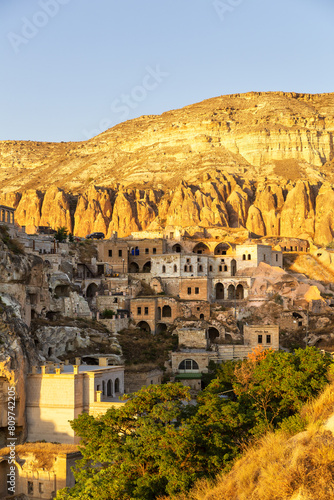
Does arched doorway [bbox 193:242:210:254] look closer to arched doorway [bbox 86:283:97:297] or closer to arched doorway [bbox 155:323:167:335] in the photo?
arched doorway [bbox 86:283:97:297]

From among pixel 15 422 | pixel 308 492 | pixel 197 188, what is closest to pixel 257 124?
pixel 197 188

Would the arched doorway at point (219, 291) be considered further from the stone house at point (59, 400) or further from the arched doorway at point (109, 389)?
the stone house at point (59, 400)

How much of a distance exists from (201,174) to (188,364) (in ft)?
210

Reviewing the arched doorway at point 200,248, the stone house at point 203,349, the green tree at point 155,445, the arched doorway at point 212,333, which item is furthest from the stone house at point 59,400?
the arched doorway at point 200,248

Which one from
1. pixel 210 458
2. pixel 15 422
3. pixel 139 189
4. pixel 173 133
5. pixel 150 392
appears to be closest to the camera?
pixel 210 458

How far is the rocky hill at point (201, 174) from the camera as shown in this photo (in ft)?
314

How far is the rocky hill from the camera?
314 feet

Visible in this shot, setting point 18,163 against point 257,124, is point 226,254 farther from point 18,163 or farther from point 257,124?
point 18,163

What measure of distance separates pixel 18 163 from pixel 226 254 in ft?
325

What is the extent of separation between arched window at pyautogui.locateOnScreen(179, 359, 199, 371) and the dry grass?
30736mm

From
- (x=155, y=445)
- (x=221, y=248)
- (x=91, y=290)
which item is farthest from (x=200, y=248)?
(x=155, y=445)

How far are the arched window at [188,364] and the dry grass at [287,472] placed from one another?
3074 cm

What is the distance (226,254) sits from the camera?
237 ft

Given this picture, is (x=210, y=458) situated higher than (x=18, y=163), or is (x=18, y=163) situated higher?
(x=18, y=163)
